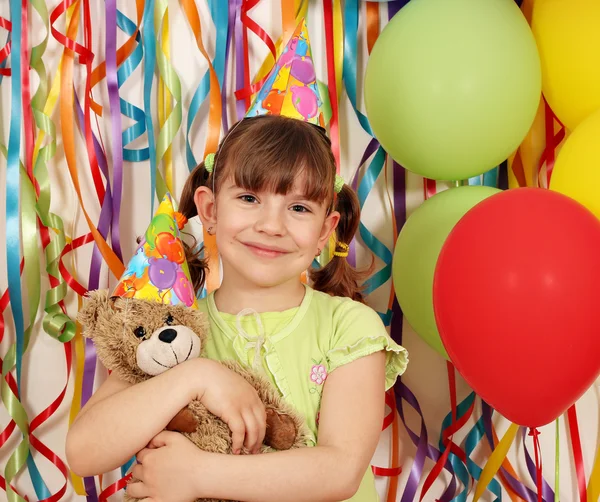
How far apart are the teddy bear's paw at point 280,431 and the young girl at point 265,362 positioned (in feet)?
0.07

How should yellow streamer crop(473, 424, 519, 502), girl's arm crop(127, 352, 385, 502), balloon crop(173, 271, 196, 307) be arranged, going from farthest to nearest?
yellow streamer crop(473, 424, 519, 502)
balloon crop(173, 271, 196, 307)
girl's arm crop(127, 352, 385, 502)

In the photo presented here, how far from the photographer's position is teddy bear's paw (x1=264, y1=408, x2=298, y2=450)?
0.99 meters

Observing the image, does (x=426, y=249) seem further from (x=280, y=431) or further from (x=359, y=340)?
(x=280, y=431)

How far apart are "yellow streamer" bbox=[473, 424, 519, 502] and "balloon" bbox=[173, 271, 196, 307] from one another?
0.86 metres

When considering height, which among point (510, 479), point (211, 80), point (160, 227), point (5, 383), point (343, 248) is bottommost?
point (510, 479)

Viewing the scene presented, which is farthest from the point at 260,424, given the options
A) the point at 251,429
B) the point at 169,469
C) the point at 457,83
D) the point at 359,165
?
the point at 359,165

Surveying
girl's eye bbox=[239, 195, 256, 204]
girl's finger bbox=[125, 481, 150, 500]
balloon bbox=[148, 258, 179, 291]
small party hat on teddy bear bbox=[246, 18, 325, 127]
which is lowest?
girl's finger bbox=[125, 481, 150, 500]

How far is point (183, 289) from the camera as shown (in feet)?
3.44

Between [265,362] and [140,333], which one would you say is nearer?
[140,333]

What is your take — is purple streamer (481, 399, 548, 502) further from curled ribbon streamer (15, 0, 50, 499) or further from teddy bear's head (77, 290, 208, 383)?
curled ribbon streamer (15, 0, 50, 499)

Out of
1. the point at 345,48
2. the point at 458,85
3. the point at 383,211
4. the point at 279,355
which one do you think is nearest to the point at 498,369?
the point at 279,355

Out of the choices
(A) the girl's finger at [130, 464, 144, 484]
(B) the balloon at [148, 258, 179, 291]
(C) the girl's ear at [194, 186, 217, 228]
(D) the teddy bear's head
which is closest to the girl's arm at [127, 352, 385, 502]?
(A) the girl's finger at [130, 464, 144, 484]

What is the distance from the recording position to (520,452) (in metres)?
1.68

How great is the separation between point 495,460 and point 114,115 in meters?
1.15
